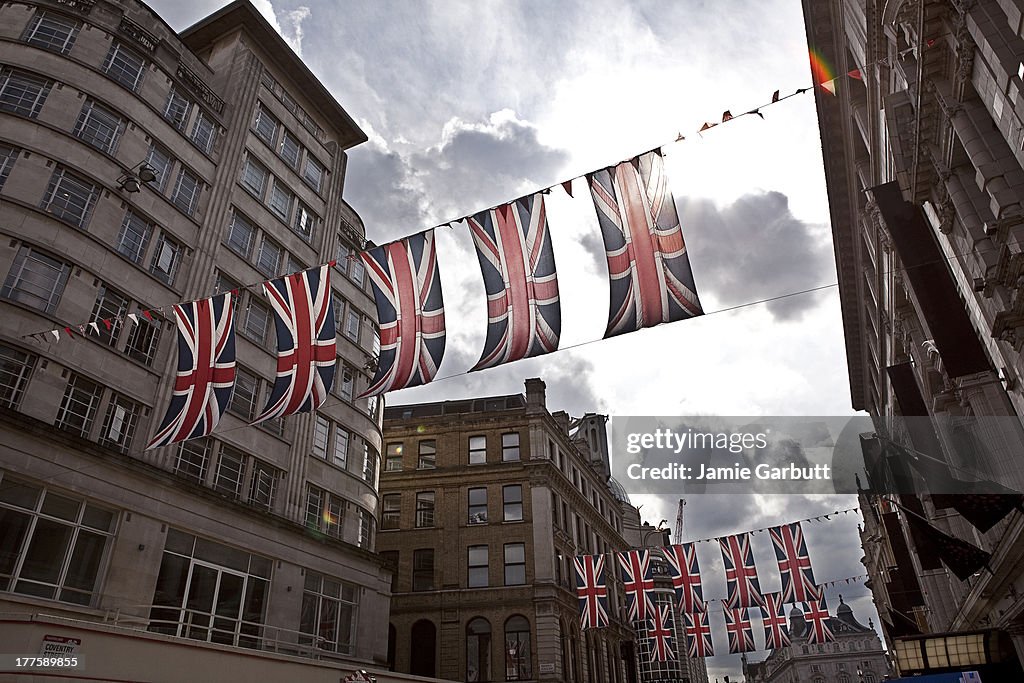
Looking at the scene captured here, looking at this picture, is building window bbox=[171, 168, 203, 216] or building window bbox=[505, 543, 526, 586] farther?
building window bbox=[505, 543, 526, 586]

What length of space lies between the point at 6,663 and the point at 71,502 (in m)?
6.37

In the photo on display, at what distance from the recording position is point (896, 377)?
20078 millimetres

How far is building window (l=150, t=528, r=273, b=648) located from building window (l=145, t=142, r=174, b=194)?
12.0 m

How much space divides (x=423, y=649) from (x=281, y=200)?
2653 cm

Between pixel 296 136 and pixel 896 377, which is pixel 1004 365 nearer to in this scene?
pixel 896 377

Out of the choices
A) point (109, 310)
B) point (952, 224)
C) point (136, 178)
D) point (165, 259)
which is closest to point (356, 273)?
point (165, 259)

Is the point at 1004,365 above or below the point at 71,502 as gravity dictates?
above

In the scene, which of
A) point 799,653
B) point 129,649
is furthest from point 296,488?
point 799,653

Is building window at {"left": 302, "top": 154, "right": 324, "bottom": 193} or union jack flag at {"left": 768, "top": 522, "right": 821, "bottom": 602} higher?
building window at {"left": 302, "top": 154, "right": 324, "bottom": 193}

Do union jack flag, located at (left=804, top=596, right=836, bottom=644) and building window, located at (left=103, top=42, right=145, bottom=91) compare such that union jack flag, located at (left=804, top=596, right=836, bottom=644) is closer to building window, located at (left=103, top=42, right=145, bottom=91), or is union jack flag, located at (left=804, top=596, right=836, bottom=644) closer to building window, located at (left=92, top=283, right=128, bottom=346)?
building window, located at (left=92, top=283, right=128, bottom=346)

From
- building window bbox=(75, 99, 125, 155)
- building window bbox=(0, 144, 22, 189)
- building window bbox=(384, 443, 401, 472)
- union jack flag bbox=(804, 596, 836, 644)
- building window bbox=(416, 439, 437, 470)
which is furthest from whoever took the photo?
building window bbox=(384, 443, 401, 472)

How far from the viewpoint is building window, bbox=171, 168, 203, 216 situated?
23.9m

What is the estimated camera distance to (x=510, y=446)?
4388 centimetres

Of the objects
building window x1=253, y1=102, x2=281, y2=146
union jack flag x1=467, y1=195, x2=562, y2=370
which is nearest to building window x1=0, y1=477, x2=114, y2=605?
union jack flag x1=467, y1=195, x2=562, y2=370
